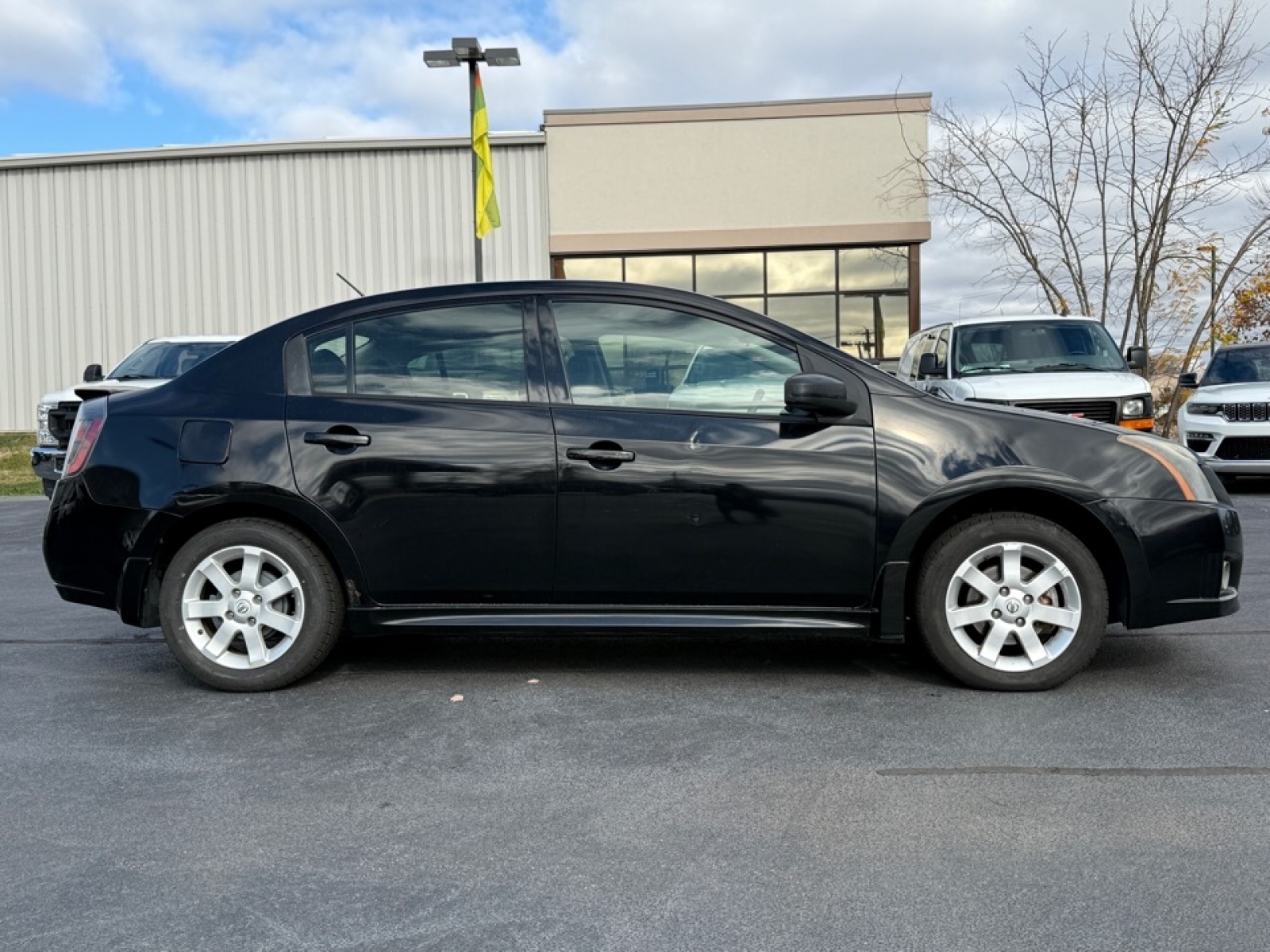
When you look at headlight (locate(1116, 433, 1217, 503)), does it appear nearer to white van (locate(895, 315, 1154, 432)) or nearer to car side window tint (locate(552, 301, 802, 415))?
car side window tint (locate(552, 301, 802, 415))

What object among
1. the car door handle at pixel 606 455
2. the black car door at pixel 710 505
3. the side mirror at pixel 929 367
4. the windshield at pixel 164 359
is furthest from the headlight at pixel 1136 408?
the windshield at pixel 164 359

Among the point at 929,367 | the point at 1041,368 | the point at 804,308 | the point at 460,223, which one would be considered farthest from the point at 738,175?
the point at 1041,368

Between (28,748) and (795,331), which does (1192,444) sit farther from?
(28,748)

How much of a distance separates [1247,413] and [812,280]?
1086 cm

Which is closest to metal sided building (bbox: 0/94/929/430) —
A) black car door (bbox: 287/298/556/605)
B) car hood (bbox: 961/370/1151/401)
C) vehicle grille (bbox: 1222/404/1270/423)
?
vehicle grille (bbox: 1222/404/1270/423)

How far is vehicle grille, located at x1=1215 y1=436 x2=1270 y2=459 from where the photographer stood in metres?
12.9

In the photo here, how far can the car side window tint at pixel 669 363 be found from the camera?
4.77 m

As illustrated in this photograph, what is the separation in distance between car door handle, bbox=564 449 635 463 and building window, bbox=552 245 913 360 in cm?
1840

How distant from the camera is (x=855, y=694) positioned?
471 cm

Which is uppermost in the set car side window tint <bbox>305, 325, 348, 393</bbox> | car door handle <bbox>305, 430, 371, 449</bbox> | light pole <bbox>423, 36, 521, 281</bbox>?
light pole <bbox>423, 36, 521, 281</bbox>

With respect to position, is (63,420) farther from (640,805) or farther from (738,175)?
(738,175)

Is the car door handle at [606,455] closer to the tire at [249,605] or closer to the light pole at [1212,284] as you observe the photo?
the tire at [249,605]

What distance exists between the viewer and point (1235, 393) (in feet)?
42.9

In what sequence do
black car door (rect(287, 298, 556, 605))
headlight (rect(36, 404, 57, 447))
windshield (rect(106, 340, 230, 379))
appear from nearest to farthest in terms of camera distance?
1. black car door (rect(287, 298, 556, 605))
2. windshield (rect(106, 340, 230, 379))
3. headlight (rect(36, 404, 57, 447))
